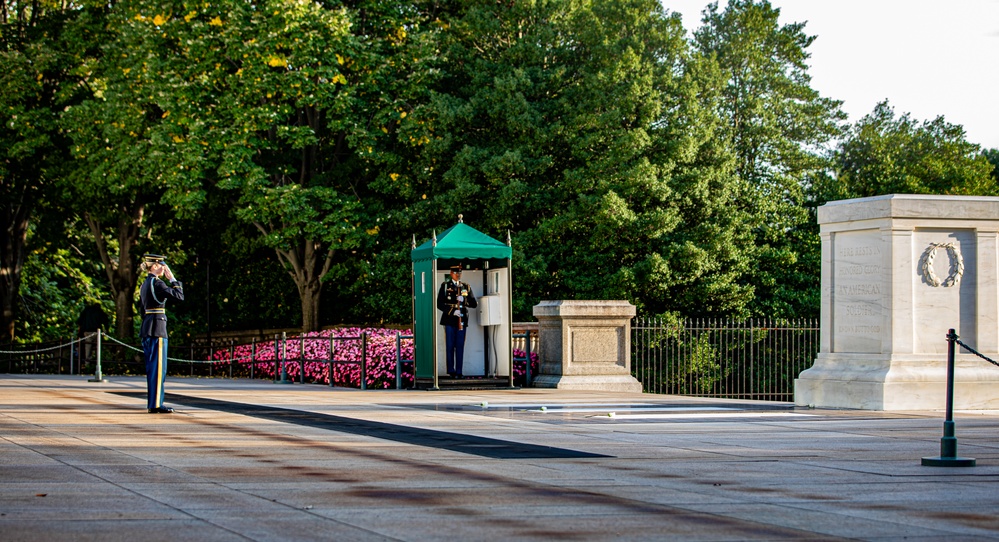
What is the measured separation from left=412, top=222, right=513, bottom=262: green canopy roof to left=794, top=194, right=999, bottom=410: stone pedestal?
6904mm

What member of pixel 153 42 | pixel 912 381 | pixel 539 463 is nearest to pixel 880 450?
pixel 539 463

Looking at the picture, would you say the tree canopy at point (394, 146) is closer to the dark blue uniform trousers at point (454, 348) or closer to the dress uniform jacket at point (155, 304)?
the dark blue uniform trousers at point (454, 348)

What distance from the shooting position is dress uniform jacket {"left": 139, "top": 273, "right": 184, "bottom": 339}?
16391 mm

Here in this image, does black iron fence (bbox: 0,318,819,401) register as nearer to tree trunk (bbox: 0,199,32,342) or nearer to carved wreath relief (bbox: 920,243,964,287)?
tree trunk (bbox: 0,199,32,342)

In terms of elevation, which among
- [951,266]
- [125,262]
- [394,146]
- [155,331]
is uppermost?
[394,146]

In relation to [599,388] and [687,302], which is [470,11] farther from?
[599,388]

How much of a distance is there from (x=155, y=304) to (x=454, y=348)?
7.48 meters

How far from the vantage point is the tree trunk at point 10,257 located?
138ft

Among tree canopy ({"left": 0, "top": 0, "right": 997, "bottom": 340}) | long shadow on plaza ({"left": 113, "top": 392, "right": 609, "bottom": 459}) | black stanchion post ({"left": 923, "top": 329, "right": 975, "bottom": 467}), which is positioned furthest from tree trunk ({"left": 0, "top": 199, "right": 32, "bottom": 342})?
black stanchion post ({"left": 923, "top": 329, "right": 975, "bottom": 467})

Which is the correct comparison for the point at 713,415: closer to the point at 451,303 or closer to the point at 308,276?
the point at 451,303

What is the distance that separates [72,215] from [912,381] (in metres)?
32.7

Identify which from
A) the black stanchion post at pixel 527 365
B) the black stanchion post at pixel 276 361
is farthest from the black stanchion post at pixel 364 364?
the black stanchion post at pixel 276 361

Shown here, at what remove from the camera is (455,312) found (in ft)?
74.6

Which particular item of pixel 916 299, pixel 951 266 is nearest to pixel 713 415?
pixel 916 299
